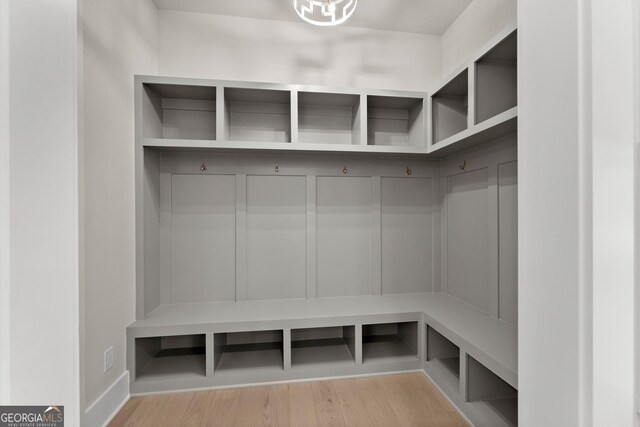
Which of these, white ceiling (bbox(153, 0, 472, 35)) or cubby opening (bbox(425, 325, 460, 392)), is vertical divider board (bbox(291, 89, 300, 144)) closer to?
white ceiling (bbox(153, 0, 472, 35))

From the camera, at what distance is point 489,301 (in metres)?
1.99


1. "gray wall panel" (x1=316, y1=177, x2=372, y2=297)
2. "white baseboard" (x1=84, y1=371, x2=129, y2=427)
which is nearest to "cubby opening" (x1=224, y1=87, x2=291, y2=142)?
"gray wall panel" (x1=316, y1=177, x2=372, y2=297)

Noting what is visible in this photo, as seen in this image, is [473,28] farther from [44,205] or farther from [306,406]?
[306,406]

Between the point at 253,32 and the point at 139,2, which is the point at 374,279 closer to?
the point at 253,32

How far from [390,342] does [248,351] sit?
1.11 metres

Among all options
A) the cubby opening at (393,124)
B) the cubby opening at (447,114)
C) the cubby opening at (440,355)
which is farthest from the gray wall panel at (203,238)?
the cubby opening at (447,114)

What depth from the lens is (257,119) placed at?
2.36 metres

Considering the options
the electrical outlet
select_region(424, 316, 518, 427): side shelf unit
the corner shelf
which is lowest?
select_region(424, 316, 518, 427): side shelf unit

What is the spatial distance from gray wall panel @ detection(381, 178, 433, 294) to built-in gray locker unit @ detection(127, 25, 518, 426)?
0.01 metres

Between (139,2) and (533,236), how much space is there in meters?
2.59

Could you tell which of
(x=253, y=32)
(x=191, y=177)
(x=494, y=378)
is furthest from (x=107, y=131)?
(x=494, y=378)

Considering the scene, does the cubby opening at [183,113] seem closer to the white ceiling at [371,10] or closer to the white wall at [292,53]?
the white wall at [292,53]

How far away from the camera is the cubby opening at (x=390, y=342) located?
217 centimetres

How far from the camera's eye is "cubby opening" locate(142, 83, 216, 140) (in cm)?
213
